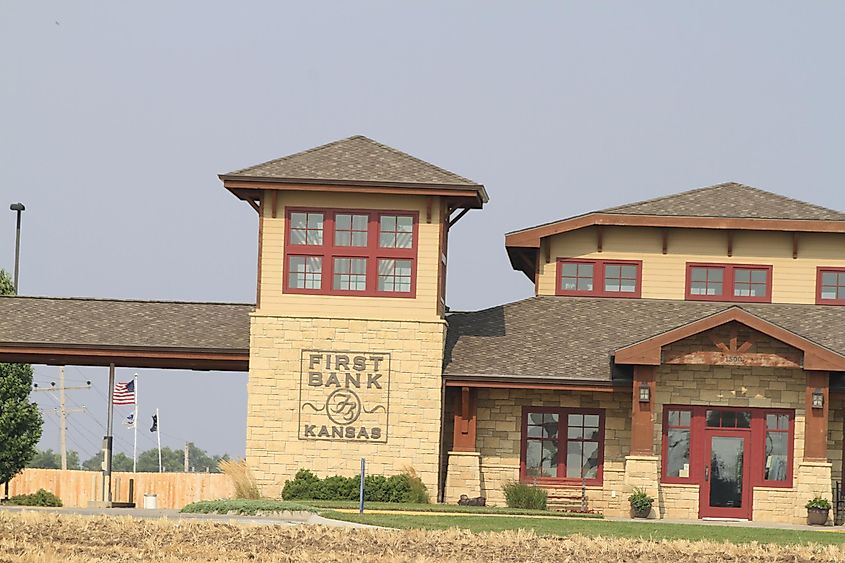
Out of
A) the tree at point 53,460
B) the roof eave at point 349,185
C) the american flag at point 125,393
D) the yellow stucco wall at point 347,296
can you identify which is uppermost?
the roof eave at point 349,185

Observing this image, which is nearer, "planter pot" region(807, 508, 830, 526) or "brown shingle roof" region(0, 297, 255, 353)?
"planter pot" region(807, 508, 830, 526)

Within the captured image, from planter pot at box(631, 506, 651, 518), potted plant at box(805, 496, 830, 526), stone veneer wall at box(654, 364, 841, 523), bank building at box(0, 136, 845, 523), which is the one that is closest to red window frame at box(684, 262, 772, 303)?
bank building at box(0, 136, 845, 523)

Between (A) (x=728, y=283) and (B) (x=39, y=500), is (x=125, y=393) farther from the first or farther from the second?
(A) (x=728, y=283)

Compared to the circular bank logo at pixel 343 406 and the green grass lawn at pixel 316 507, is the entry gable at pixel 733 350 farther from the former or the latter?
the circular bank logo at pixel 343 406

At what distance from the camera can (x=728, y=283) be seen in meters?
40.1

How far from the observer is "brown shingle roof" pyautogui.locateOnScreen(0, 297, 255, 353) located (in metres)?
37.6

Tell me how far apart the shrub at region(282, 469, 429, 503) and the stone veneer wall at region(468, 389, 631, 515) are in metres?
2.30

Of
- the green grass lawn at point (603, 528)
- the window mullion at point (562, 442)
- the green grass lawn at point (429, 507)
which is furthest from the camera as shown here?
the window mullion at point (562, 442)

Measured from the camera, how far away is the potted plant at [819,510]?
35.0m

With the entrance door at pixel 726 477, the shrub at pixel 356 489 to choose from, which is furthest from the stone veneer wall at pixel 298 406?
the entrance door at pixel 726 477

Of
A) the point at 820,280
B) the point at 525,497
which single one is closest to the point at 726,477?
the point at 525,497

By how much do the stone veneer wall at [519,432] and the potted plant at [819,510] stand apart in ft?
14.7

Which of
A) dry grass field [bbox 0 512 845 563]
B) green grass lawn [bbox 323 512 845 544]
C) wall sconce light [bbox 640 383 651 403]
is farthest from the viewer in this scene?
wall sconce light [bbox 640 383 651 403]

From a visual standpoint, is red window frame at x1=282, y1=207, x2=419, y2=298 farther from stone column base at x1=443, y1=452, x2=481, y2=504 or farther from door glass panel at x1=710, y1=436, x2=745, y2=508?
door glass panel at x1=710, y1=436, x2=745, y2=508
